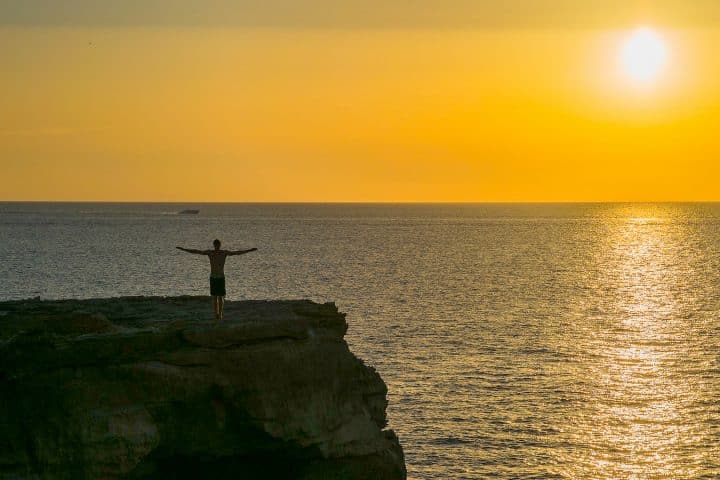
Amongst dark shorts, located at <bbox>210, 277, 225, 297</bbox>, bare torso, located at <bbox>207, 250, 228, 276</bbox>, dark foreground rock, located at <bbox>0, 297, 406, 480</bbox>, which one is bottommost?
dark foreground rock, located at <bbox>0, 297, 406, 480</bbox>

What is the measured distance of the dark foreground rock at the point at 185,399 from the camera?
2314 cm

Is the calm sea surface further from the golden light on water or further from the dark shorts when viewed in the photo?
the dark shorts

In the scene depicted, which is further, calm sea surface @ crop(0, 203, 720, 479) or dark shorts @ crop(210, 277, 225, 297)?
calm sea surface @ crop(0, 203, 720, 479)

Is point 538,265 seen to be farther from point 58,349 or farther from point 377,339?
point 58,349

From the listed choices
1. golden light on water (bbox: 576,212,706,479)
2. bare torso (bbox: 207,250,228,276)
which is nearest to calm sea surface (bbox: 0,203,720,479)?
golden light on water (bbox: 576,212,706,479)

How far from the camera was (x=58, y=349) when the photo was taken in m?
23.4

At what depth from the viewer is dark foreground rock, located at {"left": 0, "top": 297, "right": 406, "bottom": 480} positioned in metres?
23.1

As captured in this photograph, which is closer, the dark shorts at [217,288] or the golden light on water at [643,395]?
the dark shorts at [217,288]

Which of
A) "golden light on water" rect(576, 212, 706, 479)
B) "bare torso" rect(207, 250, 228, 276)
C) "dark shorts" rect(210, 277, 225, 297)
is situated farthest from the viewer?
"golden light on water" rect(576, 212, 706, 479)

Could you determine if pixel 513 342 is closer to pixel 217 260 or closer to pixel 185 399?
pixel 217 260

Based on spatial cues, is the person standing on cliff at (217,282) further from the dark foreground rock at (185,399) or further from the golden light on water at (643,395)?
the golden light on water at (643,395)

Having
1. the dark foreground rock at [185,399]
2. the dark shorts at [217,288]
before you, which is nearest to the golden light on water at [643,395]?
the dark foreground rock at [185,399]

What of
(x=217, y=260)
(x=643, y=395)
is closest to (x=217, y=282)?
(x=217, y=260)

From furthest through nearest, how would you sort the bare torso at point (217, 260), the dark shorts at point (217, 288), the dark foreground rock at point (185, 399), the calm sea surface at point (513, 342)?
the calm sea surface at point (513, 342), the bare torso at point (217, 260), the dark shorts at point (217, 288), the dark foreground rock at point (185, 399)
